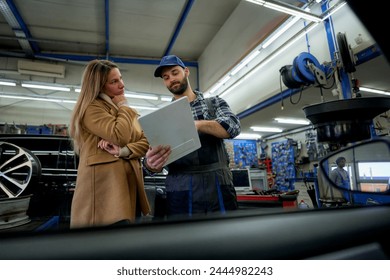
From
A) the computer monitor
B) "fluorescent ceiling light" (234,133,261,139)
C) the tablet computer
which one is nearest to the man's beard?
the tablet computer

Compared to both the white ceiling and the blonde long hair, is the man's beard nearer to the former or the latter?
the blonde long hair

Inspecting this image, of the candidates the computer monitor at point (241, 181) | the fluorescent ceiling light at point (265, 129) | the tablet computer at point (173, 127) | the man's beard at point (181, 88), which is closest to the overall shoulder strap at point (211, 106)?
the man's beard at point (181, 88)

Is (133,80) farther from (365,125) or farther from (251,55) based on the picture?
(365,125)

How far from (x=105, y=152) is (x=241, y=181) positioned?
334 cm

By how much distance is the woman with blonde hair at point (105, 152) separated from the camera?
885 millimetres

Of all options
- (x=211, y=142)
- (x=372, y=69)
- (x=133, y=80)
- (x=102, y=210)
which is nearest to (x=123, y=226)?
(x=102, y=210)

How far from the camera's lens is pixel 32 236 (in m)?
0.33

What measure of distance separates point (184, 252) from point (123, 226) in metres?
0.10

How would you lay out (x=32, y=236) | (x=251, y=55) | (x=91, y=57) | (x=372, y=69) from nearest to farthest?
1. (x=32, y=236)
2. (x=372, y=69)
3. (x=251, y=55)
4. (x=91, y=57)

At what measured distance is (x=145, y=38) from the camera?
6.18 m

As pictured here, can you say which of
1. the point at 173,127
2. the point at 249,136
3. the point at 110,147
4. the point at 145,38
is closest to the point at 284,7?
the point at 173,127

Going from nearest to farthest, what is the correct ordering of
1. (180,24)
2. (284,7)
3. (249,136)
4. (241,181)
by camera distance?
(284,7) < (241,181) < (180,24) < (249,136)

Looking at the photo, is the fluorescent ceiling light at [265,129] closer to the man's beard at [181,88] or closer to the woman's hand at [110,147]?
the man's beard at [181,88]

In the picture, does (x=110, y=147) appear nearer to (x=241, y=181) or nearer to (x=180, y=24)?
(x=241, y=181)
